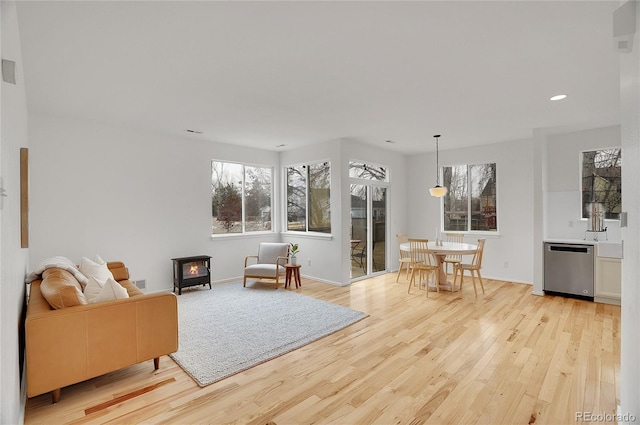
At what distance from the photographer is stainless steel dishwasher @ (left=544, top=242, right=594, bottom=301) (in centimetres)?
459

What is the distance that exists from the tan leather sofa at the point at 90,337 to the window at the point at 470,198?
5.80 meters

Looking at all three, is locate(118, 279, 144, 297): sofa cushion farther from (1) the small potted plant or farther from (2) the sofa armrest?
(1) the small potted plant

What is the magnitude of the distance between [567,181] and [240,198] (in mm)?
5993

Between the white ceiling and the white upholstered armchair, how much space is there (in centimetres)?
236

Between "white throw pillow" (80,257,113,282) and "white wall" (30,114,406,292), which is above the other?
"white wall" (30,114,406,292)

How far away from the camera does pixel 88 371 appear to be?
7.33 ft

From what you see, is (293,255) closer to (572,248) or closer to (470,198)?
(470,198)

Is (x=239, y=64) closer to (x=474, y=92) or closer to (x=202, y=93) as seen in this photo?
(x=202, y=93)

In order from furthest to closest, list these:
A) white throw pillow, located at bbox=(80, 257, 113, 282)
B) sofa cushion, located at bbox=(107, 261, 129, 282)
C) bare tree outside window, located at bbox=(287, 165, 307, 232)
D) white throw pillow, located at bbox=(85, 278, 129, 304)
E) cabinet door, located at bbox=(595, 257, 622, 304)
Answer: bare tree outside window, located at bbox=(287, 165, 307, 232) < cabinet door, located at bbox=(595, 257, 622, 304) < sofa cushion, located at bbox=(107, 261, 129, 282) < white throw pillow, located at bbox=(80, 257, 113, 282) < white throw pillow, located at bbox=(85, 278, 129, 304)

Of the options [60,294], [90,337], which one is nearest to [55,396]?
[90,337]

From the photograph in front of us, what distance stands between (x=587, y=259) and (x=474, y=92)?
3.29 metres

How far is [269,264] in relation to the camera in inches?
221

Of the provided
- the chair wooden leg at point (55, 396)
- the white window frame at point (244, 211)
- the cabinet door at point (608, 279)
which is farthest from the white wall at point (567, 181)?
the chair wooden leg at point (55, 396)

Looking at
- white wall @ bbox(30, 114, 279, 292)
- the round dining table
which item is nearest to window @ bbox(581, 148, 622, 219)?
the round dining table
